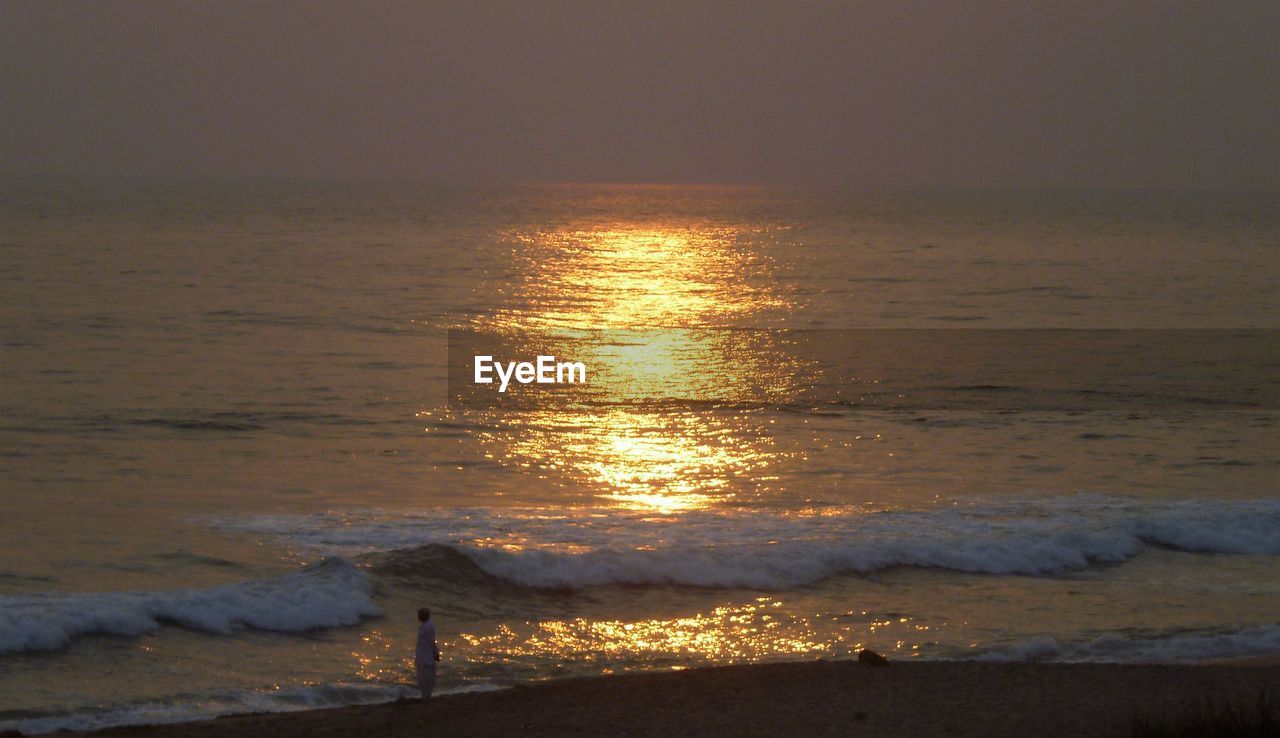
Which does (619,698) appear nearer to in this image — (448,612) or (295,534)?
(448,612)

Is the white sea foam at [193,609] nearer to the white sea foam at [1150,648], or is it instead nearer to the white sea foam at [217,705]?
the white sea foam at [217,705]

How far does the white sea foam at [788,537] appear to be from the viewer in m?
18.2

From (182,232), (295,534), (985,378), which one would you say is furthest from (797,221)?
(295,534)

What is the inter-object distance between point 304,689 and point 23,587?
5375 millimetres

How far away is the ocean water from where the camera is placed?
50.1 feet

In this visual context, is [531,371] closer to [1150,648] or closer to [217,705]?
[1150,648]

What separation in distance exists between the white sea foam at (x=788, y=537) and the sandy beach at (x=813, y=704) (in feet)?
14.4

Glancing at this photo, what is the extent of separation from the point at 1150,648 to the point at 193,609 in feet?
37.6

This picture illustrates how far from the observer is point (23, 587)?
16594 mm

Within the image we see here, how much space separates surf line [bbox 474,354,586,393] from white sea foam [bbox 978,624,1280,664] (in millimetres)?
21964

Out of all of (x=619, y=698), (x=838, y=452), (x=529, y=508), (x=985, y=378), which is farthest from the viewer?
(x=985, y=378)

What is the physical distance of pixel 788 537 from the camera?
20.0 m

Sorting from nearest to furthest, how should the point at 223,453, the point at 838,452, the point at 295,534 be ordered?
the point at 295,534 → the point at 223,453 → the point at 838,452

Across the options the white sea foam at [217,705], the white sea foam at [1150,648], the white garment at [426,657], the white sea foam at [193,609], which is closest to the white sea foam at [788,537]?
the white sea foam at [193,609]
